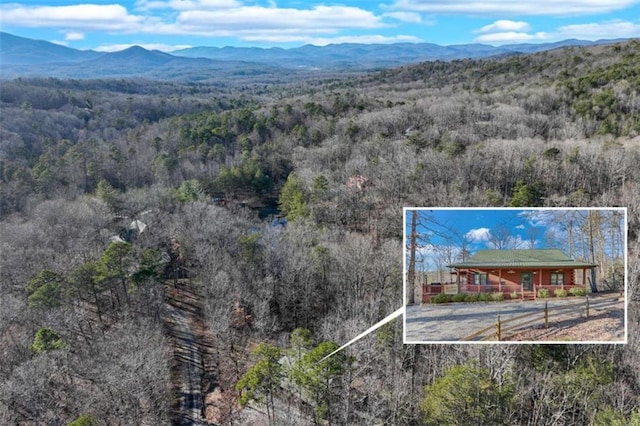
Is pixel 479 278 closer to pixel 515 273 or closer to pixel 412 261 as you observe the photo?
pixel 515 273

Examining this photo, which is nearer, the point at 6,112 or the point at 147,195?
the point at 147,195

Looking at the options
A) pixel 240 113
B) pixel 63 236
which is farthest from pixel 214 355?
pixel 240 113

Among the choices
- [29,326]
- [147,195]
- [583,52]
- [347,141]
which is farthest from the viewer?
[583,52]

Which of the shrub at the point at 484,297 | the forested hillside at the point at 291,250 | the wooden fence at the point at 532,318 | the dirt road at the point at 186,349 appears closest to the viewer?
the wooden fence at the point at 532,318

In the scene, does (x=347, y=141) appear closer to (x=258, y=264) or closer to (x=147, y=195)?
(x=147, y=195)

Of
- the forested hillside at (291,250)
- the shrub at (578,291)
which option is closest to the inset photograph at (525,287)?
the shrub at (578,291)

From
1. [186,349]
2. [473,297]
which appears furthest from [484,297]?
[186,349]

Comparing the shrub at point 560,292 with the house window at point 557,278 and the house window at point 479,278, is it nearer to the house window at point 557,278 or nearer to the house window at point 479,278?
the house window at point 557,278

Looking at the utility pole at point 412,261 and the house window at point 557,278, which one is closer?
the utility pole at point 412,261
